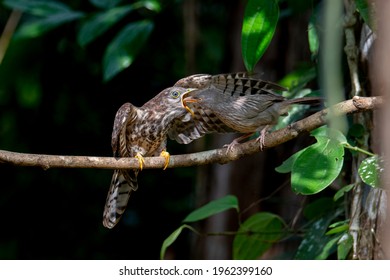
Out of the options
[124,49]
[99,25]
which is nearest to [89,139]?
[99,25]

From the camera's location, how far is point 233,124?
3084mm

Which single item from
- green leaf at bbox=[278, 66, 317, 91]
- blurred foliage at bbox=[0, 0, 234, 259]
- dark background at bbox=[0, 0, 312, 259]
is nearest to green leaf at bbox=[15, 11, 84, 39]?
dark background at bbox=[0, 0, 312, 259]

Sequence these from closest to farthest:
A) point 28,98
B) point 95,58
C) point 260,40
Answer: point 260,40 → point 28,98 → point 95,58

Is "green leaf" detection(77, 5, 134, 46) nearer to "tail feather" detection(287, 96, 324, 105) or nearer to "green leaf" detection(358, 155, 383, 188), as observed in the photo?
"tail feather" detection(287, 96, 324, 105)

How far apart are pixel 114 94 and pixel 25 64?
73 cm

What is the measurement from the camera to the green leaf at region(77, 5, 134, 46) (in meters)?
3.78

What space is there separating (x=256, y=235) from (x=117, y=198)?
0.77 metres

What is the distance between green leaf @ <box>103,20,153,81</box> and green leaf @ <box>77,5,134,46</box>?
0.38 feet

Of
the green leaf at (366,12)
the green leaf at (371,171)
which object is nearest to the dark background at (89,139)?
the green leaf at (366,12)

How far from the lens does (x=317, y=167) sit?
229 centimetres

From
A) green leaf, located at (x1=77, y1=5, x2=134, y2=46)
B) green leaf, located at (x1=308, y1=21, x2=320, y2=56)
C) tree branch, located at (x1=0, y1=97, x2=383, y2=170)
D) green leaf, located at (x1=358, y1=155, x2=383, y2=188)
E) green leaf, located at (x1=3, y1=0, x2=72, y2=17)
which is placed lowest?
green leaf, located at (x1=358, y1=155, x2=383, y2=188)

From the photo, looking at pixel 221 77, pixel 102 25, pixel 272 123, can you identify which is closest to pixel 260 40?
pixel 221 77

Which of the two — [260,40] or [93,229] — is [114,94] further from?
[260,40]

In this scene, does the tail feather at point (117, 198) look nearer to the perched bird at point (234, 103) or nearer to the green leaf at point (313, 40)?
the perched bird at point (234, 103)
